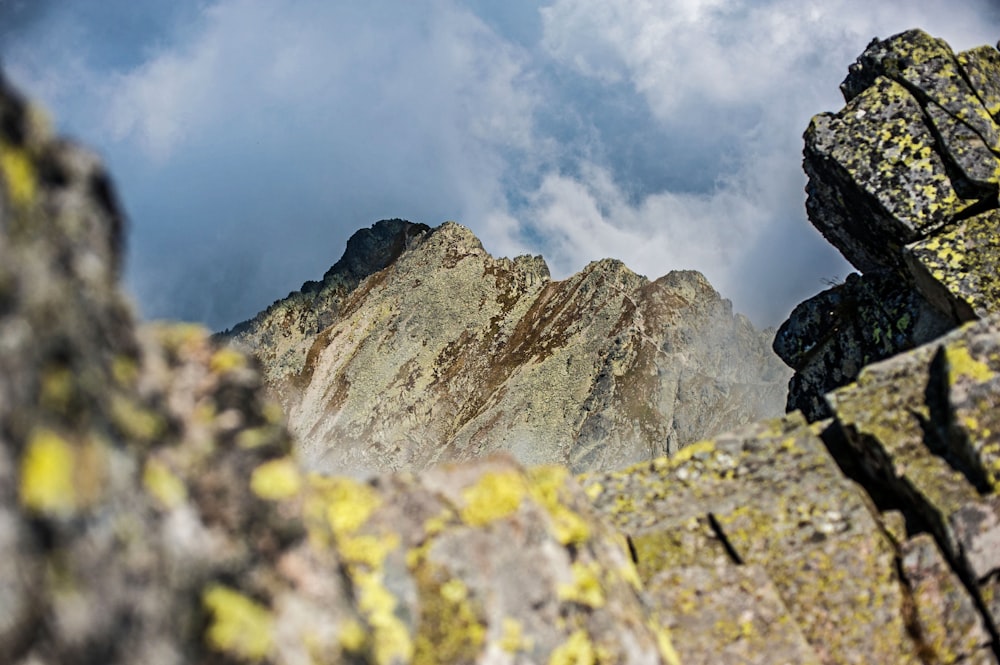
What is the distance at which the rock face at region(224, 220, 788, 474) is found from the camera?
11181cm

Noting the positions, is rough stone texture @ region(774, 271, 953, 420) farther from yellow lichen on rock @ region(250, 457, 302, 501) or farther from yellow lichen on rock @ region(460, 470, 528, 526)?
yellow lichen on rock @ region(250, 457, 302, 501)

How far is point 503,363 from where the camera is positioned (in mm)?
130625

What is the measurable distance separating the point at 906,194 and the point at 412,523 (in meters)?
19.1

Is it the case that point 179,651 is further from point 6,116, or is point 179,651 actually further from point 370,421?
point 370,421

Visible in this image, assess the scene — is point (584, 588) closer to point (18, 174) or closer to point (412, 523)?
point (412, 523)

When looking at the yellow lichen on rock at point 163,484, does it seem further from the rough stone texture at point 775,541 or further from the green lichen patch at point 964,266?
the green lichen patch at point 964,266

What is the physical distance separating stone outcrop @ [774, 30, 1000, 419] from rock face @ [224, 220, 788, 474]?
79.5 metres

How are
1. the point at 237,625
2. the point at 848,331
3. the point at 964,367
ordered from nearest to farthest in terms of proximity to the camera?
the point at 237,625 < the point at 964,367 < the point at 848,331

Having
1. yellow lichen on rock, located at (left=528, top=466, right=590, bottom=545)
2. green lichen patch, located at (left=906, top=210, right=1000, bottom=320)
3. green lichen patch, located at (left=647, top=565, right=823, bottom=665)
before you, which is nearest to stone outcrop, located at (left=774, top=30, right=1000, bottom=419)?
green lichen patch, located at (left=906, top=210, right=1000, bottom=320)

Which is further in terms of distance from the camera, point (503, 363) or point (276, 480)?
point (503, 363)

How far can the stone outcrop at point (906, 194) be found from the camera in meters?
19.6

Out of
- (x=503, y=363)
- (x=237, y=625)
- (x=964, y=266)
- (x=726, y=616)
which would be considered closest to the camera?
(x=237, y=625)

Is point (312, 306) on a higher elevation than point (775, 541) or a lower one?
higher

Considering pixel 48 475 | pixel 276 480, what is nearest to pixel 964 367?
pixel 276 480
